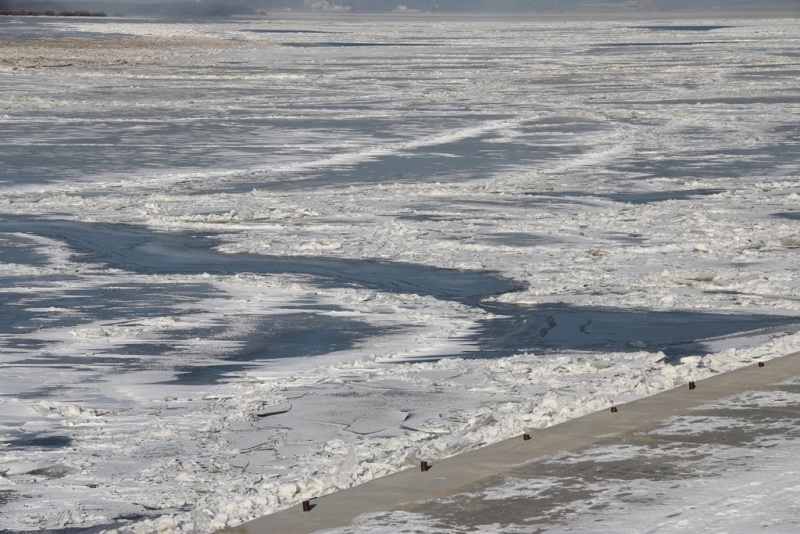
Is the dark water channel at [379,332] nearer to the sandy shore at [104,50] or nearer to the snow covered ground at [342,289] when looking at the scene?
the snow covered ground at [342,289]

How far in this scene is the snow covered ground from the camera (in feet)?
20.2

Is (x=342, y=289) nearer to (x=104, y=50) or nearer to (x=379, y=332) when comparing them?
(x=379, y=332)

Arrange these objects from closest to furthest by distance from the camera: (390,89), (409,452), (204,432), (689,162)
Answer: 1. (409,452)
2. (204,432)
3. (689,162)
4. (390,89)

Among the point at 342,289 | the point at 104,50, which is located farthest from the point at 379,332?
the point at 104,50

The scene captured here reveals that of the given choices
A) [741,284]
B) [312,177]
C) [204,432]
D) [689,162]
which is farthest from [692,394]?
[689,162]

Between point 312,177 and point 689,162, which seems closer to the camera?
point 312,177

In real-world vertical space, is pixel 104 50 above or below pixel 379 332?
below

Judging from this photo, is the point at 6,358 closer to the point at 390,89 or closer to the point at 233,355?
the point at 233,355

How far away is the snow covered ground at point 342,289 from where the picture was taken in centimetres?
617

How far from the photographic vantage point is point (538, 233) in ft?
41.5

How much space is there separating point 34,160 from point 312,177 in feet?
13.8

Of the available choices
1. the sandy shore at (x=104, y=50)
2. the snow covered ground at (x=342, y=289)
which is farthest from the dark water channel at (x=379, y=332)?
the sandy shore at (x=104, y=50)

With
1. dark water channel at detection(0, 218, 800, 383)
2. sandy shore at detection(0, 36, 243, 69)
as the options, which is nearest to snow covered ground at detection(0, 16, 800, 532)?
dark water channel at detection(0, 218, 800, 383)

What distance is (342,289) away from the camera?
33.3ft
